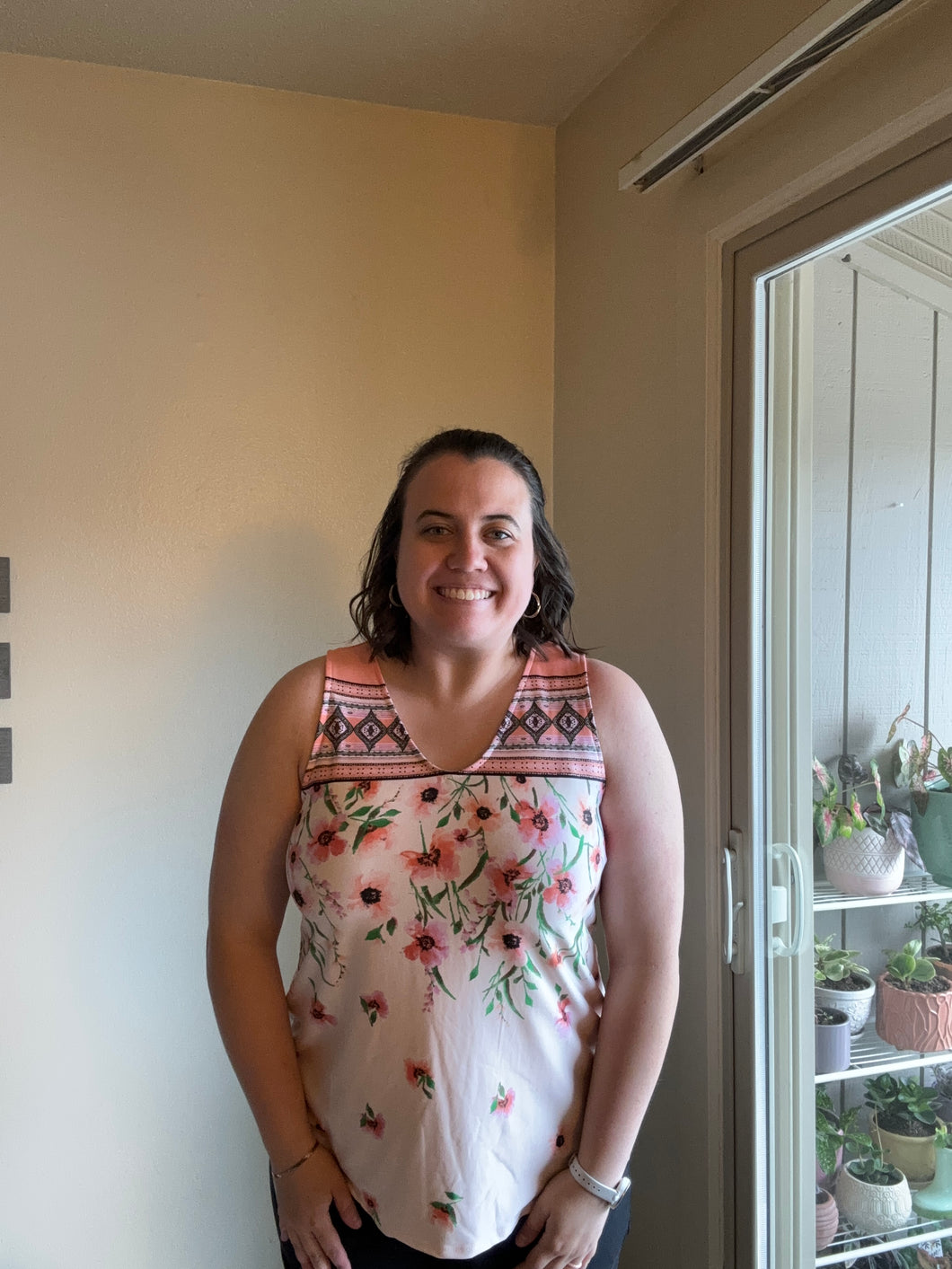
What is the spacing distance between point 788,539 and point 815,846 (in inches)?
19.0

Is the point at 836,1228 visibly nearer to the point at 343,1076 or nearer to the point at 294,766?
the point at 343,1076

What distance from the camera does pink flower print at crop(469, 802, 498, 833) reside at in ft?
3.73

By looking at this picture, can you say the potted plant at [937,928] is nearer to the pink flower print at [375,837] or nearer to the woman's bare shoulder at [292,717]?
the pink flower print at [375,837]

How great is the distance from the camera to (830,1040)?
1.50m

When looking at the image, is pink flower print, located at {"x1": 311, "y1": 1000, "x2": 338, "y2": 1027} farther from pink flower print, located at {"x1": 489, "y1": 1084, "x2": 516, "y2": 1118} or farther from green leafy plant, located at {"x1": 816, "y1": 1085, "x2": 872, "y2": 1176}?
green leafy plant, located at {"x1": 816, "y1": 1085, "x2": 872, "y2": 1176}

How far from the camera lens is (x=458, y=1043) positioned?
1099 mm

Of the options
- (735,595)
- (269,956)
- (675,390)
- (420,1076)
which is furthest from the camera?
(675,390)

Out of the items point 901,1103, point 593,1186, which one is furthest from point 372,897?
point 901,1103

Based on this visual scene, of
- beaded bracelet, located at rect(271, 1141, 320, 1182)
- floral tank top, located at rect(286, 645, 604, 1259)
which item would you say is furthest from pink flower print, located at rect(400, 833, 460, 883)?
beaded bracelet, located at rect(271, 1141, 320, 1182)

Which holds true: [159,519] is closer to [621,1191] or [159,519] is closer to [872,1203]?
[621,1191]

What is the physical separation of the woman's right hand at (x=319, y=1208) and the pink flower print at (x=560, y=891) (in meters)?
0.42

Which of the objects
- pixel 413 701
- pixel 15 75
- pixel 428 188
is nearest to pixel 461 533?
pixel 413 701

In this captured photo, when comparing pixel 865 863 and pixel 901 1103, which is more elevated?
pixel 865 863

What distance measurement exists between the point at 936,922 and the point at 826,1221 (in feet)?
1.79
